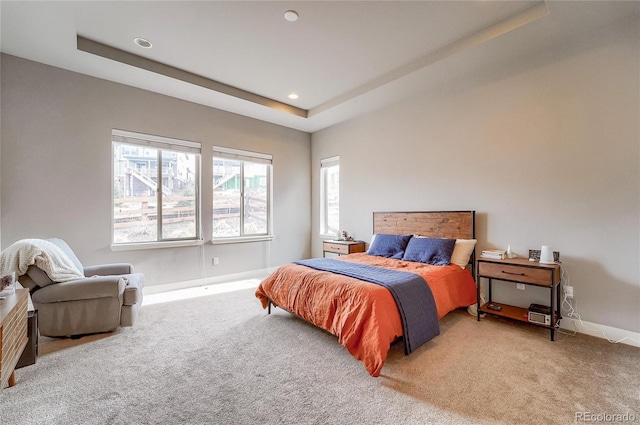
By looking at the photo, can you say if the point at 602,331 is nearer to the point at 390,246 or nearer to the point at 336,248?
the point at 390,246

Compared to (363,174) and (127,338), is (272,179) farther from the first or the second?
(127,338)

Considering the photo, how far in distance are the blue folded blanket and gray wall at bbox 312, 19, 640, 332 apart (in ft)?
4.55

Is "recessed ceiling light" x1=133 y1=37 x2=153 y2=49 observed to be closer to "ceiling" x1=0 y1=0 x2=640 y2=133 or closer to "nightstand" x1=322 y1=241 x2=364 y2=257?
"ceiling" x1=0 y1=0 x2=640 y2=133

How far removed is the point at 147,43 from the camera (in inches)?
116

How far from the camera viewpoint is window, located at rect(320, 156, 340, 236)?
17.7ft

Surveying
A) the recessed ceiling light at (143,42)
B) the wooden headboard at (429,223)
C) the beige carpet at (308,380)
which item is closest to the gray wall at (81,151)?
the recessed ceiling light at (143,42)

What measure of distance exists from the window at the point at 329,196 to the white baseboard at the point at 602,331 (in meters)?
3.45

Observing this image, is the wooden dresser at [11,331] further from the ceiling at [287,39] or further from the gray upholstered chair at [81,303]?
the ceiling at [287,39]

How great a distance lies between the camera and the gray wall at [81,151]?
120 inches

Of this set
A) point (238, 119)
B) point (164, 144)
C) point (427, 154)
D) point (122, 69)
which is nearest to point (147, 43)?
point (122, 69)

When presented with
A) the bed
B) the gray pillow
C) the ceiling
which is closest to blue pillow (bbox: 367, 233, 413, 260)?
the bed

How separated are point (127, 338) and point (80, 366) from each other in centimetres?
47

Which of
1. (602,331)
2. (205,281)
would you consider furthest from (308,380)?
(205,281)

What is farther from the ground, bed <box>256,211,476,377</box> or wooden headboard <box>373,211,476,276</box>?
wooden headboard <box>373,211,476,276</box>
